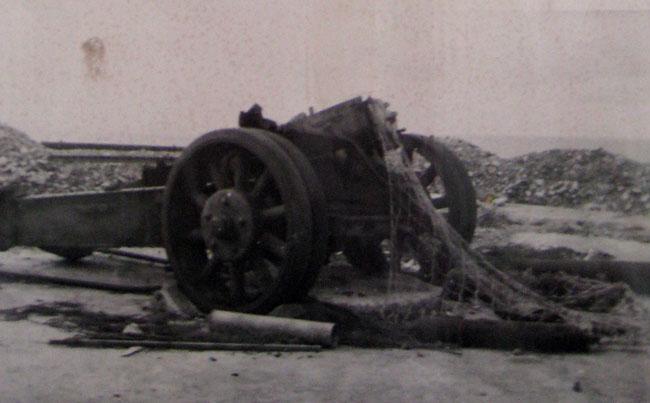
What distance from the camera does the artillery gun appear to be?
15.8 feet

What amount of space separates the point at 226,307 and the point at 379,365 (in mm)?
1248

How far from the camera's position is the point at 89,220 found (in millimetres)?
6125

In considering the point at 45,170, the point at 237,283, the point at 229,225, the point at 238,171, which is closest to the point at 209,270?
the point at 237,283

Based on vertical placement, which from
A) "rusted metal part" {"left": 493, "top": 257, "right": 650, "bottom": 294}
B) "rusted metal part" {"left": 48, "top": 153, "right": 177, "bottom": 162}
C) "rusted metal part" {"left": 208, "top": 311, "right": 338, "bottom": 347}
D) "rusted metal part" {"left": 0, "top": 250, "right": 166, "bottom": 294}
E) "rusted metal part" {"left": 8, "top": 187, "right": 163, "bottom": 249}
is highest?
"rusted metal part" {"left": 48, "top": 153, "right": 177, "bottom": 162}

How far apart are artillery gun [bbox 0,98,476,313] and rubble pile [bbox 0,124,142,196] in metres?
2.34

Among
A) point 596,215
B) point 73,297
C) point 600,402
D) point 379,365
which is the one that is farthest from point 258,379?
point 596,215

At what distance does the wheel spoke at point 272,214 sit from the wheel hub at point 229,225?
0.07 meters

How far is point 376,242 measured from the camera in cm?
600

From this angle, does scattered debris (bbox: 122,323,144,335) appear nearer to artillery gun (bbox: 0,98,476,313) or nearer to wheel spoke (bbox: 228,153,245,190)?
artillery gun (bbox: 0,98,476,313)

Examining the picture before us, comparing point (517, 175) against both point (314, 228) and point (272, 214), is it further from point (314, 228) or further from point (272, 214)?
point (314, 228)

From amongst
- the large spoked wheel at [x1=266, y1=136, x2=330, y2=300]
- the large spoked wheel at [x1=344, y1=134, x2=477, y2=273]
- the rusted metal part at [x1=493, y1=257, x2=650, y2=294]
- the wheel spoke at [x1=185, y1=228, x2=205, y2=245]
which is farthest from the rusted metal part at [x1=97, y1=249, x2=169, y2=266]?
the rusted metal part at [x1=493, y1=257, x2=650, y2=294]

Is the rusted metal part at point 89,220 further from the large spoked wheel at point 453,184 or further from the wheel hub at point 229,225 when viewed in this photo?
the large spoked wheel at point 453,184

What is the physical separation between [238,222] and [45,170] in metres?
4.19

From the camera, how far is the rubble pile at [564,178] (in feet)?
32.3
